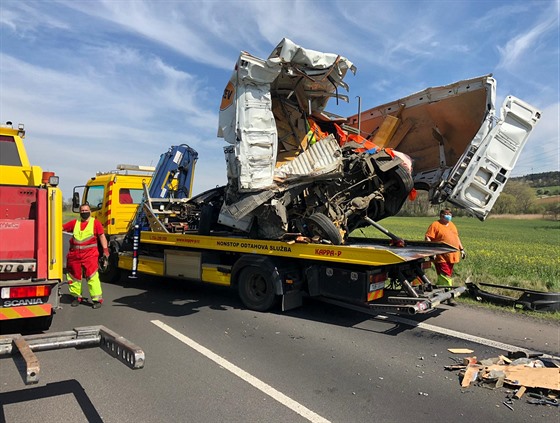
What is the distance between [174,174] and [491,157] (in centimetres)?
679

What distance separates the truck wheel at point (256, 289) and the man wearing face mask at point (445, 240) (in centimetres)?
298

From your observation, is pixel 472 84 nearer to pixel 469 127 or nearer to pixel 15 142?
pixel 469 127

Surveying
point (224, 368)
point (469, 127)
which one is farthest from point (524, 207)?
point (224, 368)

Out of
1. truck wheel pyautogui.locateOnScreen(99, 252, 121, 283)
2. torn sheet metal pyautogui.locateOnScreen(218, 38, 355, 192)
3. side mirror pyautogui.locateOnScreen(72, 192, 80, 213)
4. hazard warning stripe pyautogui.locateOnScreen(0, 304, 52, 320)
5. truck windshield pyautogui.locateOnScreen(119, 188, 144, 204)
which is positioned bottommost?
truck wheel pyautogui.locateOnScreen(99, 252, 121, 283)

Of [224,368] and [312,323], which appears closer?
[224,368]

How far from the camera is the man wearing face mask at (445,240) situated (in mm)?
7867

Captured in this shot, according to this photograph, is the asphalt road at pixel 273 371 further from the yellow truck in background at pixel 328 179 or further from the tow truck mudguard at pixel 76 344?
the yellow truck in background at pixel 328 179

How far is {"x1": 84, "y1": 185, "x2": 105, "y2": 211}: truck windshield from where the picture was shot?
10.2 m

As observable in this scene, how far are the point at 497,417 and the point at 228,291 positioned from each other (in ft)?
19.5

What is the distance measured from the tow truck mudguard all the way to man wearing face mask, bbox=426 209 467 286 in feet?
19.9

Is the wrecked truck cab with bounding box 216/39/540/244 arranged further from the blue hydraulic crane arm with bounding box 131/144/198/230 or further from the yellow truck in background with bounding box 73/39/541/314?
the blue hydraulic crane arm with bounding box 131/144/198/230

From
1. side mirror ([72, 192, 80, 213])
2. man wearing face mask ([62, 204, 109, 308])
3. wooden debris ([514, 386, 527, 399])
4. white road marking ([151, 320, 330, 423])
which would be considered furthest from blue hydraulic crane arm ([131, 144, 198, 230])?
wooden debris ([514, 386, 527, 399])

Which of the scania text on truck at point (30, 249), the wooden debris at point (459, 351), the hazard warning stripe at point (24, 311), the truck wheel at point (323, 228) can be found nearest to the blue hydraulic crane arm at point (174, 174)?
the truck wheel at point (323, 228)

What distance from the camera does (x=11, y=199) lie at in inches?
188
